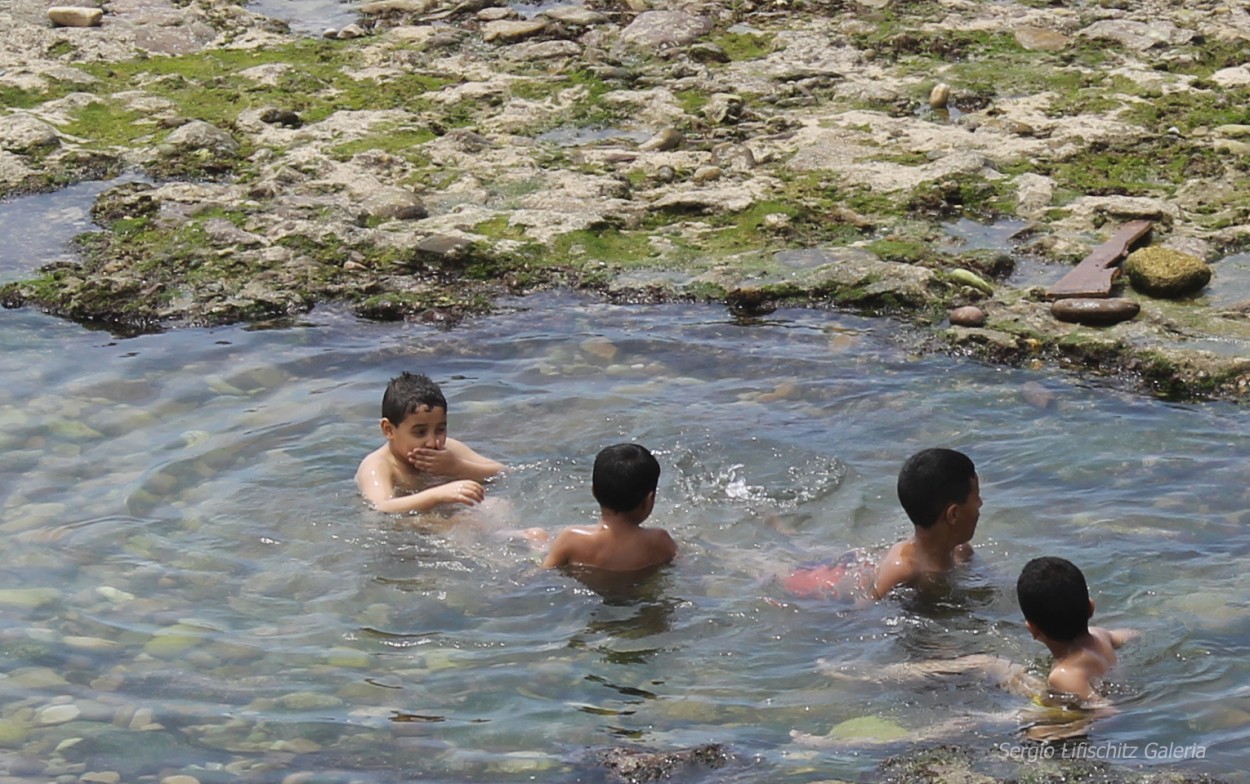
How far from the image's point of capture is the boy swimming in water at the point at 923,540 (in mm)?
6598

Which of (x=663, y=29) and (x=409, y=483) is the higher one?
(x=663, y=29)

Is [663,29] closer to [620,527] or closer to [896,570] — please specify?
[620,527]

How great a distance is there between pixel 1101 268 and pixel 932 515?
3.28 metres

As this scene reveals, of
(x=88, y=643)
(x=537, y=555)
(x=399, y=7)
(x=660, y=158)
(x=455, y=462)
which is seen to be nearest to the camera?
(x=88, y=643)

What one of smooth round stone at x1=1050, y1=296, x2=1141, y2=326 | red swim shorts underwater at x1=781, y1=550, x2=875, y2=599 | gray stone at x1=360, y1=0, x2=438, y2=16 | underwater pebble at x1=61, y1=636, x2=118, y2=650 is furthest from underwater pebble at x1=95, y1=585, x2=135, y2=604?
gray stone at x1=360, y1=0, x2=438, y2=16

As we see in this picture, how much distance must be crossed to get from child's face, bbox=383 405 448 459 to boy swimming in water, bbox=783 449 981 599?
2.02 m

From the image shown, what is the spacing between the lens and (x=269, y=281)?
988 centimetres

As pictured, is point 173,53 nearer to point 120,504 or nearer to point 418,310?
point 418,310

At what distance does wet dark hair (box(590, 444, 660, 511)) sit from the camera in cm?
697


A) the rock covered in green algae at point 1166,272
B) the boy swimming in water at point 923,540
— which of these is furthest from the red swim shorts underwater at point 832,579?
the rock covered in green algae at point 1166,272

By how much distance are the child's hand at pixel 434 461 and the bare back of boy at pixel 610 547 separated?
109cm

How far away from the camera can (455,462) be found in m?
8.12

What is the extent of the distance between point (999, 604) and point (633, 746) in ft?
6.40

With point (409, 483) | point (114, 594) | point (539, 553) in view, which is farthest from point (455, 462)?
Result: point (114, 594)
